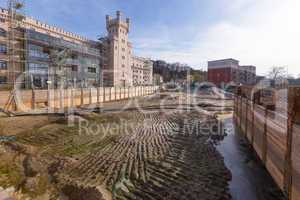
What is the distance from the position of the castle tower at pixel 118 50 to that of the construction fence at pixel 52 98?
20.9 meters

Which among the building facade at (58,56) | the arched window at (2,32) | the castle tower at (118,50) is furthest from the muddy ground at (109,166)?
the castle tower at (118,50)

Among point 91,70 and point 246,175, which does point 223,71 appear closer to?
point 91,70

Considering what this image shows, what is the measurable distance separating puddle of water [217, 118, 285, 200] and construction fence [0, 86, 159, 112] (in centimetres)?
1974

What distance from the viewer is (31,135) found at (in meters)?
11.8

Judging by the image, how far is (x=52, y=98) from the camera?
75.3ft

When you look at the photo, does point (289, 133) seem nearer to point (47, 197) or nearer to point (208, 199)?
point (208, 199)

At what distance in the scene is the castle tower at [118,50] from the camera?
184ft

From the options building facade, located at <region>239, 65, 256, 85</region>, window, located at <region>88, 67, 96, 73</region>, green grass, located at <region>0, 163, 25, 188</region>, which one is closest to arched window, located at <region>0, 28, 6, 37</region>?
window, located at <region>88, 67, 96, 73</region>

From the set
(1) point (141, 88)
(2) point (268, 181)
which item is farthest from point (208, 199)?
(1) point (141, 88)

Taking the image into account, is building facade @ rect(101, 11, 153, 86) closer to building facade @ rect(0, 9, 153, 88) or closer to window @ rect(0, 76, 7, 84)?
building facade @ rect(0, 9, 153, 88)

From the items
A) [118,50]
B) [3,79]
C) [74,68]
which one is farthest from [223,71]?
[3,79]

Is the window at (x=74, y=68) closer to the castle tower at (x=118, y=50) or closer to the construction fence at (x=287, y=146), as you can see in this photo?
the castle tower at (x=118, y=50)

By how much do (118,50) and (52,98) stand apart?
3799 centimetres

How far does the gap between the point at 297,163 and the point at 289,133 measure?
2.45 feet
